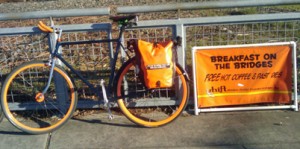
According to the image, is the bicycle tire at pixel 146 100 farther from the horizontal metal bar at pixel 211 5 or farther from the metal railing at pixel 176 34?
the horizontal metal bar at pixel 211 5

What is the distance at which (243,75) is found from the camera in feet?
16.8

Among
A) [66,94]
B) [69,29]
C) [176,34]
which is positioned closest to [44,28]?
[69,29]

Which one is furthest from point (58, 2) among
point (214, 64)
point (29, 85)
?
point (214, 64)

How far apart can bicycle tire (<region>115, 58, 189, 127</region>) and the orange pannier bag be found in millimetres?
200

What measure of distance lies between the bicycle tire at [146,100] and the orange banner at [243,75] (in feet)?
1.01

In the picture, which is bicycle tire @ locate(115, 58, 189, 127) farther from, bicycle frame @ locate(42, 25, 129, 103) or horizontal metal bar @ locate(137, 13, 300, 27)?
horizontal metal bar @ locate(137, 13, 300, 27)

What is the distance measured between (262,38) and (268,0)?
465mm

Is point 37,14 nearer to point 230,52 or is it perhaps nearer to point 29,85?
point 29,85

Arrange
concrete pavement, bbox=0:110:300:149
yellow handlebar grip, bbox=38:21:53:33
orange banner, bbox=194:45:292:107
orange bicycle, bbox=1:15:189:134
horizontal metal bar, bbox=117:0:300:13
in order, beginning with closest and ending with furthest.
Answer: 1. concrete pavement, bbox=0:110:300:149
2. yellow handlebar grip, bbox=38:21:53:33
3. orange bicycle, bbox=1:15:189:134
4. orange banner, bbox=194:45:292:107
5. horizontal metal bar, bbox=117:0:300:13

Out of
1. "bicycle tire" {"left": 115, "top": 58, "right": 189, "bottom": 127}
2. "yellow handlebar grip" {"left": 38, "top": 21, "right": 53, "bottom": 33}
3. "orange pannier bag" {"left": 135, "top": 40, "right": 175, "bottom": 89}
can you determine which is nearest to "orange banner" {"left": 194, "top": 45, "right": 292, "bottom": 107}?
"bicycle tire" {"left": 115, "top": 58, "right": 189, "bottom": 127}

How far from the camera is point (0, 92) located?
477 centimetres

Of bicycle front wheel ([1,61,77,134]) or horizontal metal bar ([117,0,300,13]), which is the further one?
horizontal metal bar ([117,0,300,13])

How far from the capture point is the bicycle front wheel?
16.0 feet

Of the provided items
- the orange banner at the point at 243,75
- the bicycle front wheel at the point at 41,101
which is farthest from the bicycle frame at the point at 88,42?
the orange banner at the point at 243,75
